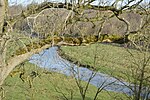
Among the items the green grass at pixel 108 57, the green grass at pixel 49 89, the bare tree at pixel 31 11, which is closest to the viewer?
the bare tree at pixel 31 11

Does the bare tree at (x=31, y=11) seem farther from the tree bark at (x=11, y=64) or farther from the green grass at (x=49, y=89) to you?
the green grass at (x=49, y=89)

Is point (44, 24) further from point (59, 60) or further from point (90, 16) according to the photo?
point (59, 60)

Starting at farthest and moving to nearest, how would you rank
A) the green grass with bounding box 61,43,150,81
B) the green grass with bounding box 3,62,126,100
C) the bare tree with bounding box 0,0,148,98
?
the green grass with bounding box 3,62,126,100, the green grass with bounding box 61,43,150,81, the bare tree with bounding box 0,0,148,98

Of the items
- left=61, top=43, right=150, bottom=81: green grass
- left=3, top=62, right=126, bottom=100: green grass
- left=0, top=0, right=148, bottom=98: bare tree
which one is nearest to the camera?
left=0, top=0, right=148, bottom=98: bare tree

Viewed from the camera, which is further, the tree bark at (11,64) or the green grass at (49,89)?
the green grass at (49,89)

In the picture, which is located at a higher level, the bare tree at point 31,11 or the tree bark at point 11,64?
the bare tree at point 31,11

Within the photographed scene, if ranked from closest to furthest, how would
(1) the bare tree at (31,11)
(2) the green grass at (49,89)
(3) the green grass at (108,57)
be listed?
1. (1) the bare tree at (31,11)
2. (3) the green grass at (108,57)
3. (2) the green grass at (49,89)

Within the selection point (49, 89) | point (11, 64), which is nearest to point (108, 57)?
point (49, 89)

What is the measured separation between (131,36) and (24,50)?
8.73 ft

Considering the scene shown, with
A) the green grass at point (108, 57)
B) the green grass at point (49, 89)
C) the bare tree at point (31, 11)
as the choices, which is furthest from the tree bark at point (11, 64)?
the green grass at point (49, 89)

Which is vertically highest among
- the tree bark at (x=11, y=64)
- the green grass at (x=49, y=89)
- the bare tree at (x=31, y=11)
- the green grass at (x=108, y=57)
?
the bare tree at (x=31, y=11)

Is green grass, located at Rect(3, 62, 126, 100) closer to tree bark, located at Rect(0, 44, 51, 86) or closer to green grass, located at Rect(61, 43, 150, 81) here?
green grass, located at Rect(61, 43, 150, 81)

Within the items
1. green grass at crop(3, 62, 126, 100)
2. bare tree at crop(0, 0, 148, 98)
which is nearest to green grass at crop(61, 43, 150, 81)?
green grass at crop(3, 62, 126, 100)

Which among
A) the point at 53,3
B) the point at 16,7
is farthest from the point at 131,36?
the point at 16,7
